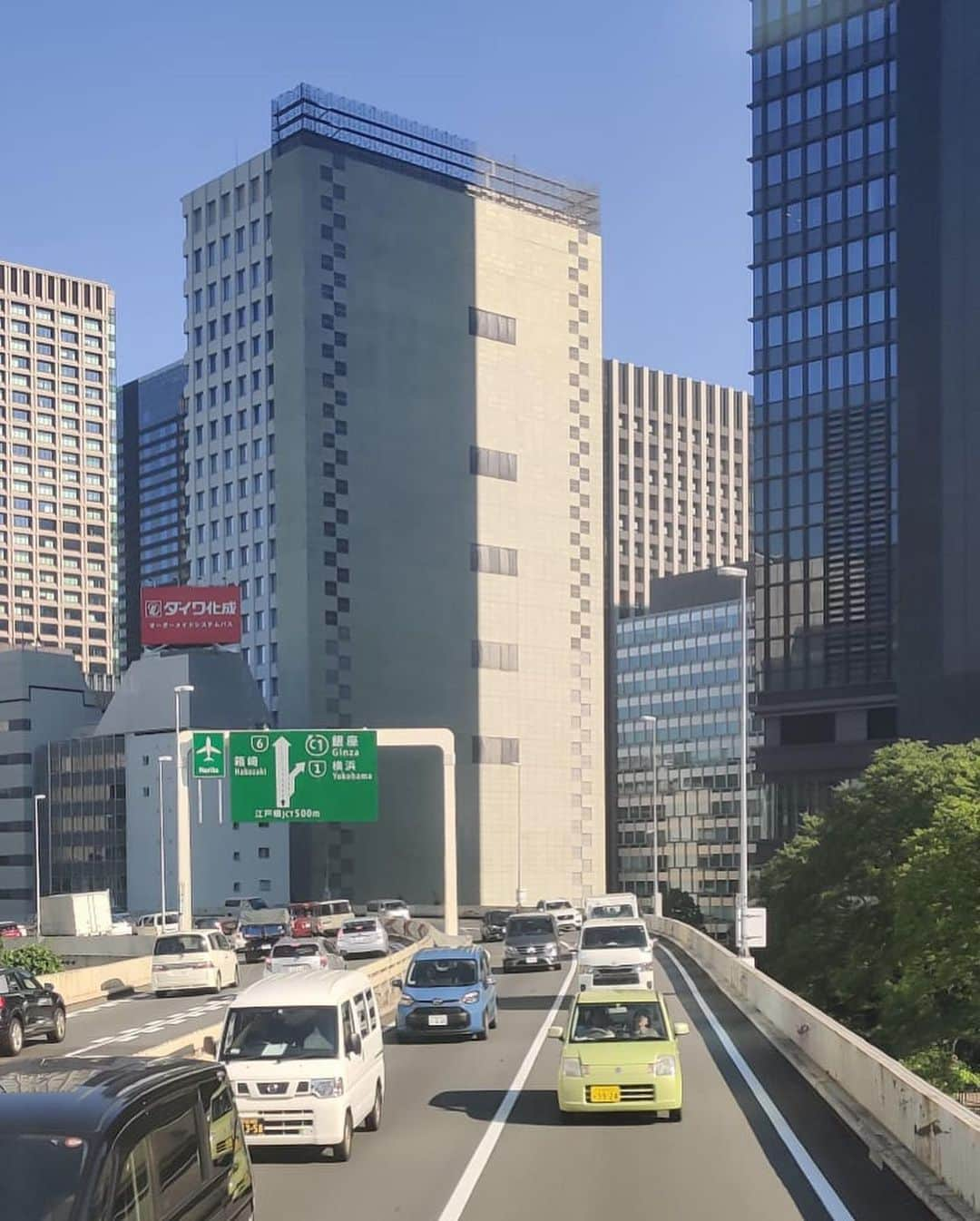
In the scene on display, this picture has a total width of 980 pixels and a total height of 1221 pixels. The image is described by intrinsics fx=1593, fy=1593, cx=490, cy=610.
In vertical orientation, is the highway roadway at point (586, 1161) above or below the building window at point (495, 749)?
above

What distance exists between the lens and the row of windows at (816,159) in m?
109

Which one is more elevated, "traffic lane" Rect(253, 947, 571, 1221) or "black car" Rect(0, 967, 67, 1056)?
"traffic lane" Rect(253, 947, 571, 1221)

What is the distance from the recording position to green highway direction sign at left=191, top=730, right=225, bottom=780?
57.8m

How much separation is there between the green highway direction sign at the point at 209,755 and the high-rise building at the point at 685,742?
106 metres

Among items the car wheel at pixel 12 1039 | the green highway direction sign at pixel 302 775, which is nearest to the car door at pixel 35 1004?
the car wheel at pixel 12 1039

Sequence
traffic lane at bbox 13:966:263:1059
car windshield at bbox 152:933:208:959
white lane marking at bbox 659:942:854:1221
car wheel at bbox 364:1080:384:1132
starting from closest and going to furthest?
white lane marking at bbox 659:942:854:1221 → car wheel at bbox 364:1080:384:1132 → traffic lane at bbox 13:966:263:1059 → car windshield at bbox 152:933:208:959

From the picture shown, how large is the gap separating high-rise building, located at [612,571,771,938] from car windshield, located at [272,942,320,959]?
373 feet

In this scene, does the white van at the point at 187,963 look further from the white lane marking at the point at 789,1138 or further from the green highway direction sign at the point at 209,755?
the white lane marking at the point at 789,1138

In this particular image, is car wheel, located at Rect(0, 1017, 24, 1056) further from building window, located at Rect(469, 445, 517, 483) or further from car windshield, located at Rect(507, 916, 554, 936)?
building window, located at Rect(469, 445, 517, 483)

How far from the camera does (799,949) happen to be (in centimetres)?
6788

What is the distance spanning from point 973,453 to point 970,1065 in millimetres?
50115

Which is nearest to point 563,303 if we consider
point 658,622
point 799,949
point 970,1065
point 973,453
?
point 658,622

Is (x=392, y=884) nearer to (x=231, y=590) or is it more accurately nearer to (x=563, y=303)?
(x=231, y=590)

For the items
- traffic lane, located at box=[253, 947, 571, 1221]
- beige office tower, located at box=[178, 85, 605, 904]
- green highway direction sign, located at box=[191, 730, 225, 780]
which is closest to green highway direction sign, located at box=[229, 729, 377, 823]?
green highway direction sign, located at box=[191, 730, 225, 780]
